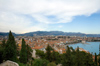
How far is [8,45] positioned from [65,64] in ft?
19.7

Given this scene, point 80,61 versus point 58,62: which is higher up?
point 80,61

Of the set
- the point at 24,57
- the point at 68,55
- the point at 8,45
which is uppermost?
the point at 8,45

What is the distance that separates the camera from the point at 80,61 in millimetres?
7449

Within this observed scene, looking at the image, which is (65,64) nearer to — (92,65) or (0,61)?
(92,65)

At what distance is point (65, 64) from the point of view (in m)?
7.63

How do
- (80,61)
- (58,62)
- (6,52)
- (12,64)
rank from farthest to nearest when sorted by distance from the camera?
(58,62)
(80,61)
(6,52)
(12,64)

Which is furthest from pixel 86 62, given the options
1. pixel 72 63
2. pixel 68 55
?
pixel 68 55

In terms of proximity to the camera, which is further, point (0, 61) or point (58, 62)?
point (58, 62)

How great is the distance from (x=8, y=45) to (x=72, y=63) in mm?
6636

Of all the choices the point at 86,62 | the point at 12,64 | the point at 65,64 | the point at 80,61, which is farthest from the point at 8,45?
the point at 86,62

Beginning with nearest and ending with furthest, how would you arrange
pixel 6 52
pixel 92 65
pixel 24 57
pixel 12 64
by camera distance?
pixel 12 64 < pixel 6 52 < pixel 92 65 < pixel 24 57

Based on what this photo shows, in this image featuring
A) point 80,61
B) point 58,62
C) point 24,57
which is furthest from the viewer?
point 58,62

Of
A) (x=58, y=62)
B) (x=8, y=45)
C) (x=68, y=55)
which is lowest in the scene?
(x=58, y=62)

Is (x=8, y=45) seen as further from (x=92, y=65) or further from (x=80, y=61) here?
(x=92, y=65)
